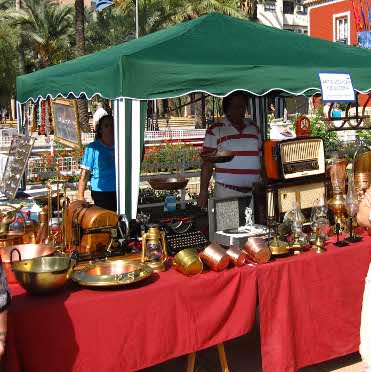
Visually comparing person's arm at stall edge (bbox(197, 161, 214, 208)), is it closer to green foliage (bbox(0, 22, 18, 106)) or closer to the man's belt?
the man's belt

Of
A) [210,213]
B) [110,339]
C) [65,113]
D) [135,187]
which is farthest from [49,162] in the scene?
[110,339]

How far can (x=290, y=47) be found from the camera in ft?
14.8

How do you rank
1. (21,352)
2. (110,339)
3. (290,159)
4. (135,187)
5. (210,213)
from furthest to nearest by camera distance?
1. (135,187)
2. (290,159)
3. (210,213)
4. (110,339)
5. (21,352)

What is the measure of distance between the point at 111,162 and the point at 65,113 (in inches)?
24.2

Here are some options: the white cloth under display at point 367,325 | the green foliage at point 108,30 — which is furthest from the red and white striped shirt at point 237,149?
the green foliage at point 108,30

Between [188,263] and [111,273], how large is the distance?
0.41 m

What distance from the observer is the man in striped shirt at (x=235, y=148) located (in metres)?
4.11

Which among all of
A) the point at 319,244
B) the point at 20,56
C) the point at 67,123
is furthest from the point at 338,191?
the point at 20,56

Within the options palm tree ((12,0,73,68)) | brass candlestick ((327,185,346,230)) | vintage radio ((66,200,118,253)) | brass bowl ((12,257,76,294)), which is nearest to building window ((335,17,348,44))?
palm tree ((12,0,73,68))

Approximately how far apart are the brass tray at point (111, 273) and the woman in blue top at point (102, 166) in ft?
5.27

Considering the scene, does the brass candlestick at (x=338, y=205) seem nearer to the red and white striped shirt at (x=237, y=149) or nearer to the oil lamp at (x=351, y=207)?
the oil lamp at (x=351, y=207)

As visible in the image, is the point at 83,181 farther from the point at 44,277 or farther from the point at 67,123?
the point at 44,277

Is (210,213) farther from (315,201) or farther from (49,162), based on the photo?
(49,162)

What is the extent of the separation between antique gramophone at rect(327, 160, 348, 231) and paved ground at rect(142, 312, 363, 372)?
912mm
